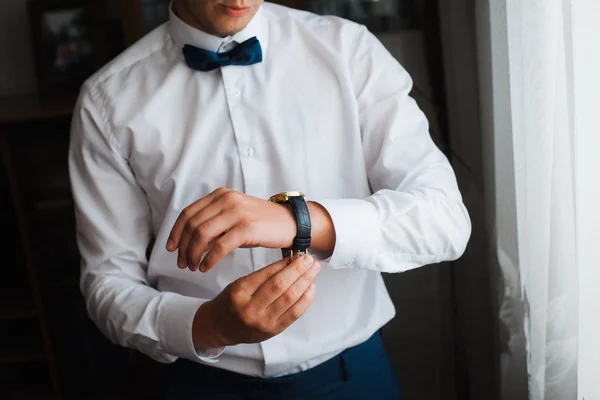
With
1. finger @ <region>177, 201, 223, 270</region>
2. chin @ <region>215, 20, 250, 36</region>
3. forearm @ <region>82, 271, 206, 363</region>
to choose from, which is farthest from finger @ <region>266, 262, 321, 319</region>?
chin @ <region>215, 20, 250, 36</region>

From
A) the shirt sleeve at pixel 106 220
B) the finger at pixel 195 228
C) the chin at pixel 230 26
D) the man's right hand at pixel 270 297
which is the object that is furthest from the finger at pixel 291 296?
the chin at pixel 230 26

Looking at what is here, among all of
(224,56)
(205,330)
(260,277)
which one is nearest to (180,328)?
(205,330)

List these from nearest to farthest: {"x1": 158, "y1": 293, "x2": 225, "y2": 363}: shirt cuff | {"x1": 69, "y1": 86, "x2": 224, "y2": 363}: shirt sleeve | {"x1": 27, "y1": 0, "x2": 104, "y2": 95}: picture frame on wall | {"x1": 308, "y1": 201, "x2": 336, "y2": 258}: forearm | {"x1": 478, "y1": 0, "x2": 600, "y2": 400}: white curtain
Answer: {"x1": 478, "y1": 0, "x2": 600, "y2": 400}: white curtain → {"x1": 308, "y1": 201, "x2": 336, "y2": 258}: forearm → {"x1": 158, "y1": 293, "x2": 225, "y2": 363}: shirt cuff → {"x1": 69, "y1": 86, "x2": 224, "y2": 363}: shirt sleeve → {"x1": 27, "y1": 0, "x2": 104, "y2": 95}: picture frame on wall

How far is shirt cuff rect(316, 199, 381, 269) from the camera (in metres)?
1.08

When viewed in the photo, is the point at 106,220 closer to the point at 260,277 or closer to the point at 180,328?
the point at 180,328

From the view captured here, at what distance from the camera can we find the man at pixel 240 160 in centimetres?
127

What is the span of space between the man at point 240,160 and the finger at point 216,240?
0.80 ft

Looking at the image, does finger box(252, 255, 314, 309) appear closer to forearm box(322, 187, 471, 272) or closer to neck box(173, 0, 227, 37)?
forearm box(322, 187, 471, 272)

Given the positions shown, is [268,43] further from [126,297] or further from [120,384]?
[120,384]

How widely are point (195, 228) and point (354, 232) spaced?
238 millimetres

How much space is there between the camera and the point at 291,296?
3.26ft

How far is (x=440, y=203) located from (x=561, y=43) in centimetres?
29

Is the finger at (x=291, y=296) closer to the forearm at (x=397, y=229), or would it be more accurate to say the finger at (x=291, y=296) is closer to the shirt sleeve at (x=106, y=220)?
the forearm at (x=397, y=229)

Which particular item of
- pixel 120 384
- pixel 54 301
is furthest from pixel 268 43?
pixel 120 384
